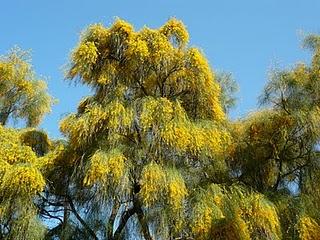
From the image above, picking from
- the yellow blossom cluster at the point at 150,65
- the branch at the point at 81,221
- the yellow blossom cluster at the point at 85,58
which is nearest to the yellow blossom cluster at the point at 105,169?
the branch at the point at 81,221

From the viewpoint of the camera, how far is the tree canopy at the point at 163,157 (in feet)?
25.7

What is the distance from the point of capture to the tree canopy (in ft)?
25.7

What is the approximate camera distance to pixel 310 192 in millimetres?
8258

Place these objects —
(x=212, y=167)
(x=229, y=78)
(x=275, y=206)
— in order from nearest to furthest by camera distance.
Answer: (x=275, y=206)
(x=212, y=167)
(x=229, y=78)

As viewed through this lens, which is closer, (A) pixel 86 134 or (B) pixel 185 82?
(A) pixel 86 134

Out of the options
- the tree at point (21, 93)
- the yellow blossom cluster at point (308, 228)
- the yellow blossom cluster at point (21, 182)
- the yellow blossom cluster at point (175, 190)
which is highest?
the tree at point (21, 93)

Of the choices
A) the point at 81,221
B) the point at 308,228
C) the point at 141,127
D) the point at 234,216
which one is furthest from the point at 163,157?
the point at 308,228

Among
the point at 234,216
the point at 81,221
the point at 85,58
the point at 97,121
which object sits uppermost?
the point at 85,58

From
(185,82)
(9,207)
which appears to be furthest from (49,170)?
(185,82)

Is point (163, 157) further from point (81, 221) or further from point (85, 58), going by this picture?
point (85, 58)

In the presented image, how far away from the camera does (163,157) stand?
323 inches

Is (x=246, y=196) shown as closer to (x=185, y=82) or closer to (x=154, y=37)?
(x=185, y=82)

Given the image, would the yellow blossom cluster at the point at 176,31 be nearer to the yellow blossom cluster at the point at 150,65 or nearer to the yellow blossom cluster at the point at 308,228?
the yellow blossom cluster at the point at 150,65

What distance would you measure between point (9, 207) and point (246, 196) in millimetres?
3547
